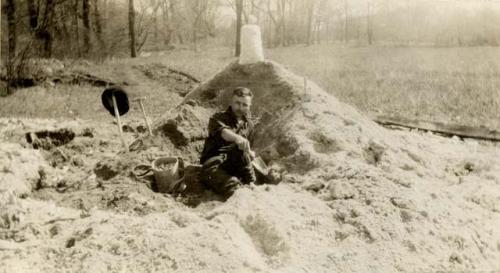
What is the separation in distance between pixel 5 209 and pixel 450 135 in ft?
16.8

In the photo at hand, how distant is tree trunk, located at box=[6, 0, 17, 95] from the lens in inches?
390

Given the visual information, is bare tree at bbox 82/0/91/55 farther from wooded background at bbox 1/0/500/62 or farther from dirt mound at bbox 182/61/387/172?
dirt mound at bbox 182/61/387/172

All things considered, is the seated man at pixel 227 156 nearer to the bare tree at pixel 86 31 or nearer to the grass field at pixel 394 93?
the grass field at pixel 394 93

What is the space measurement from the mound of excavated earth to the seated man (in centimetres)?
20

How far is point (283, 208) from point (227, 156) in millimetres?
831

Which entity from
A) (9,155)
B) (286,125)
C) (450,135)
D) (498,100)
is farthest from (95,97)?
(498,100)

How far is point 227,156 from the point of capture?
3.95 metres

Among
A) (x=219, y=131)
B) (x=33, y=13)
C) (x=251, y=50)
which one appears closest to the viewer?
(x=219, y=131)

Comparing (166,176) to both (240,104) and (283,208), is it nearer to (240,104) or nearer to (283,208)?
(240,104)

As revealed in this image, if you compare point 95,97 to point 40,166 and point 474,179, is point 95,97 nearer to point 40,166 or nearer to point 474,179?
point 40,166

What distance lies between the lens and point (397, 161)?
13.7 feet

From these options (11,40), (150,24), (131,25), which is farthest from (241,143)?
(150,24)

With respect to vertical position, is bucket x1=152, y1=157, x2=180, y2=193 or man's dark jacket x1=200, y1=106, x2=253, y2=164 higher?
man's dark jacket x1=200, y1=106, x2=253, y2=164

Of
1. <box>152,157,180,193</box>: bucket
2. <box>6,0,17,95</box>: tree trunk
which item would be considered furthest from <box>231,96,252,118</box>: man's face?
<box>6,0,17,95</box>: tree trunk
